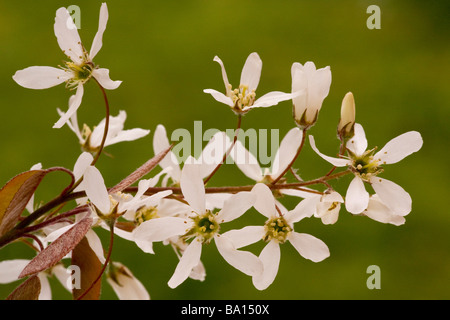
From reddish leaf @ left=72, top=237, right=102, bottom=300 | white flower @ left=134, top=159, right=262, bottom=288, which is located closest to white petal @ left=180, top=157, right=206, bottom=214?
white flower @ left=134, top=159, right=262, bottom=288

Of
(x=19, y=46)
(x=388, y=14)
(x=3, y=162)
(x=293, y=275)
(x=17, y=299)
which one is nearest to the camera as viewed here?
(x=17, y=299)

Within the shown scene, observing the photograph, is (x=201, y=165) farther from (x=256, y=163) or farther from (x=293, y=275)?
(x=293, y=275)

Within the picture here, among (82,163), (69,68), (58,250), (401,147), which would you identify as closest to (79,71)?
(69,68)

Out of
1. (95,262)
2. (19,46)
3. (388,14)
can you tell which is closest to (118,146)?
(19,46)

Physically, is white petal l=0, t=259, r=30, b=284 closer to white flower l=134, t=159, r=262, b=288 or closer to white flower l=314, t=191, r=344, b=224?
white flower l=134, t=159, r=262, b=288

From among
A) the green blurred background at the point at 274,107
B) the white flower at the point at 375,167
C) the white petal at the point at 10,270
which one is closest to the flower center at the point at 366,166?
the white flower at the point at 375,167

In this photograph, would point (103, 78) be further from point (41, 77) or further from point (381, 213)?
point (381, 213)

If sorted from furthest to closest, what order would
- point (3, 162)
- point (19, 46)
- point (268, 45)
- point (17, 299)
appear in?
1. point (268, 45)
2. point (19, 46)
3. point (3, 162)
4. point (17, 299)
